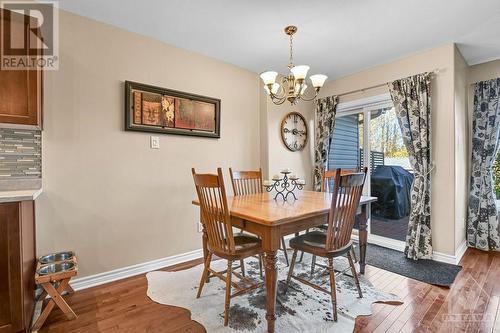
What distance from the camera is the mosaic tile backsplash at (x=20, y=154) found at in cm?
188

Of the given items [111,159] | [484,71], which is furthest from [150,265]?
[484,71]

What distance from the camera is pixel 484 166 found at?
310 centimetres

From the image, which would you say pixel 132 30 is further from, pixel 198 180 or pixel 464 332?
pixel 464 332

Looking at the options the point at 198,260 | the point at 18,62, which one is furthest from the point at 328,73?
the point at 18,62

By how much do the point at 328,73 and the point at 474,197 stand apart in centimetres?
249

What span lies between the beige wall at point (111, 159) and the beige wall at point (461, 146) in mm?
2770

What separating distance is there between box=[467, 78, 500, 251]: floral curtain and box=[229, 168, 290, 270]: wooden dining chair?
2524mm

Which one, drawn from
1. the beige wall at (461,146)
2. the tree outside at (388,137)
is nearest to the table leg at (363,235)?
the beige wall at (461,146)

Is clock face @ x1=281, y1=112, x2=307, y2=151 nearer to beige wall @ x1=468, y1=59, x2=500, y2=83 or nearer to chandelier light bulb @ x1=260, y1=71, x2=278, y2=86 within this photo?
chandelier light bulb @ x1=260, y1=71, x2=278, y2=86

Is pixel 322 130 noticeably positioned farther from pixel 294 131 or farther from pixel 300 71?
pixel 300 71

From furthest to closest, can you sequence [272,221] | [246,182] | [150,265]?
[246,182] → [150,265] → [272,221]

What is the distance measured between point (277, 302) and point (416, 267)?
65.5 inches

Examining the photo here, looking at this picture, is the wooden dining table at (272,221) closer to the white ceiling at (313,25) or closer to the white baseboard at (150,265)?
the white baseboard at (150,265)

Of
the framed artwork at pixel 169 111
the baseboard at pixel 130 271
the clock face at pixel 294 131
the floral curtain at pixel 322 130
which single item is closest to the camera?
the baseboard at pixel 130 271
